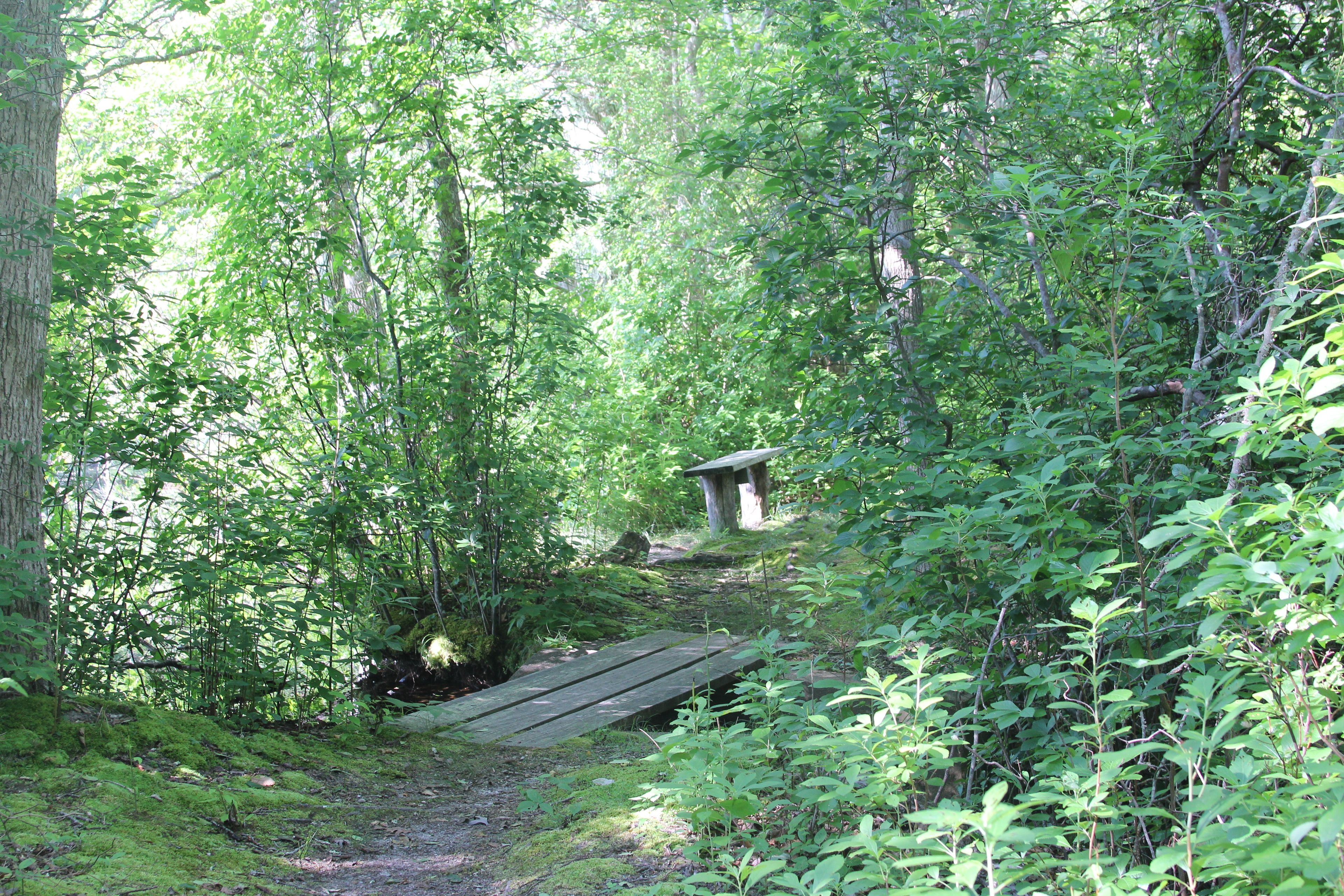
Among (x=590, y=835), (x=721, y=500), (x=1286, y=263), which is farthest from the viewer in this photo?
(x=721, y=500)

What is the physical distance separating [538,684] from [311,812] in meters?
2.04

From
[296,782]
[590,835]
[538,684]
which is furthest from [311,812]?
[538,684]

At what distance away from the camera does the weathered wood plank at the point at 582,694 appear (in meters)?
4.67

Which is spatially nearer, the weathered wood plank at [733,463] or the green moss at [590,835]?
the green moss at [590,835]

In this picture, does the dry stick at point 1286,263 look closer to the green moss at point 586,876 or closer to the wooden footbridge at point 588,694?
the green moss at point 586,876

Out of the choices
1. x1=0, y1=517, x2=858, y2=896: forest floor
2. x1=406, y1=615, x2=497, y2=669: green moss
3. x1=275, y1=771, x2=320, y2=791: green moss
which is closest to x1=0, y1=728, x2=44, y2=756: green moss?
x1=0, y1=517, x2=858, y2=896: forest floor

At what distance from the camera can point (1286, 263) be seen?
2.78 m

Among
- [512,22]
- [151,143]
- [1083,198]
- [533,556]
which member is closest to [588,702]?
[533,556]

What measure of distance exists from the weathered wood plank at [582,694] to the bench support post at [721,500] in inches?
173

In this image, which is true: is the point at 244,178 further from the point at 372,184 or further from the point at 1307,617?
the point at 1307,617

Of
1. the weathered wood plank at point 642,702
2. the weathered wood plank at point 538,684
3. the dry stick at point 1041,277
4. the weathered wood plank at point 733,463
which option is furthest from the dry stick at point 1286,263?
the weathered wood plank at point 733,463

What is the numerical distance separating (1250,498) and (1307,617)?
55 cm

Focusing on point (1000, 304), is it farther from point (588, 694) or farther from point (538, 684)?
point (538, 684)

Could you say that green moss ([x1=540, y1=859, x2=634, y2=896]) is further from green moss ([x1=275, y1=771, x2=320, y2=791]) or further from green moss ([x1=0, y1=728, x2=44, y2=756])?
green moss ([x1=0, y1=728, x2=44, y2=756])
